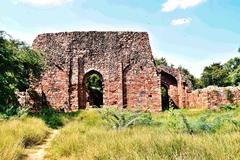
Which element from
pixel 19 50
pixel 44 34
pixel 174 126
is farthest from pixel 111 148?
pixel 44 34

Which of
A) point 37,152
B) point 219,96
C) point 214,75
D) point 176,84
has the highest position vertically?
point 214,75

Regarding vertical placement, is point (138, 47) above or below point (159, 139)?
above

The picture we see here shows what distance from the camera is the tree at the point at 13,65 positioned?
1725 cm

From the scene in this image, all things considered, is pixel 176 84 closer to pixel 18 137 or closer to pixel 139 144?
pixel 18 137

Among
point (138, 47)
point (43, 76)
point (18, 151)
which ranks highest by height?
point (138, 47)

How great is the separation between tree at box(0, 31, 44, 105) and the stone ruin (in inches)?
122

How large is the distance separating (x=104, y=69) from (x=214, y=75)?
22.3m

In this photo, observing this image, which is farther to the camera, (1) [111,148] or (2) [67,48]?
(2) [67,48]

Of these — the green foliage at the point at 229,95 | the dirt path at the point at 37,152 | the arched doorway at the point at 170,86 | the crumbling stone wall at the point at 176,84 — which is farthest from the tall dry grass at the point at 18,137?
the arched doorway at the point at 170,86

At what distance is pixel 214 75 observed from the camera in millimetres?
43219

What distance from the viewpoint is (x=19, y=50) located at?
19062 mm

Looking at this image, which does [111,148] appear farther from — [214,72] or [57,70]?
[214,72]

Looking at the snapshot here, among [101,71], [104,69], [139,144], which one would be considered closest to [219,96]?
[104,69]

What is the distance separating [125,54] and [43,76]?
4.92m
